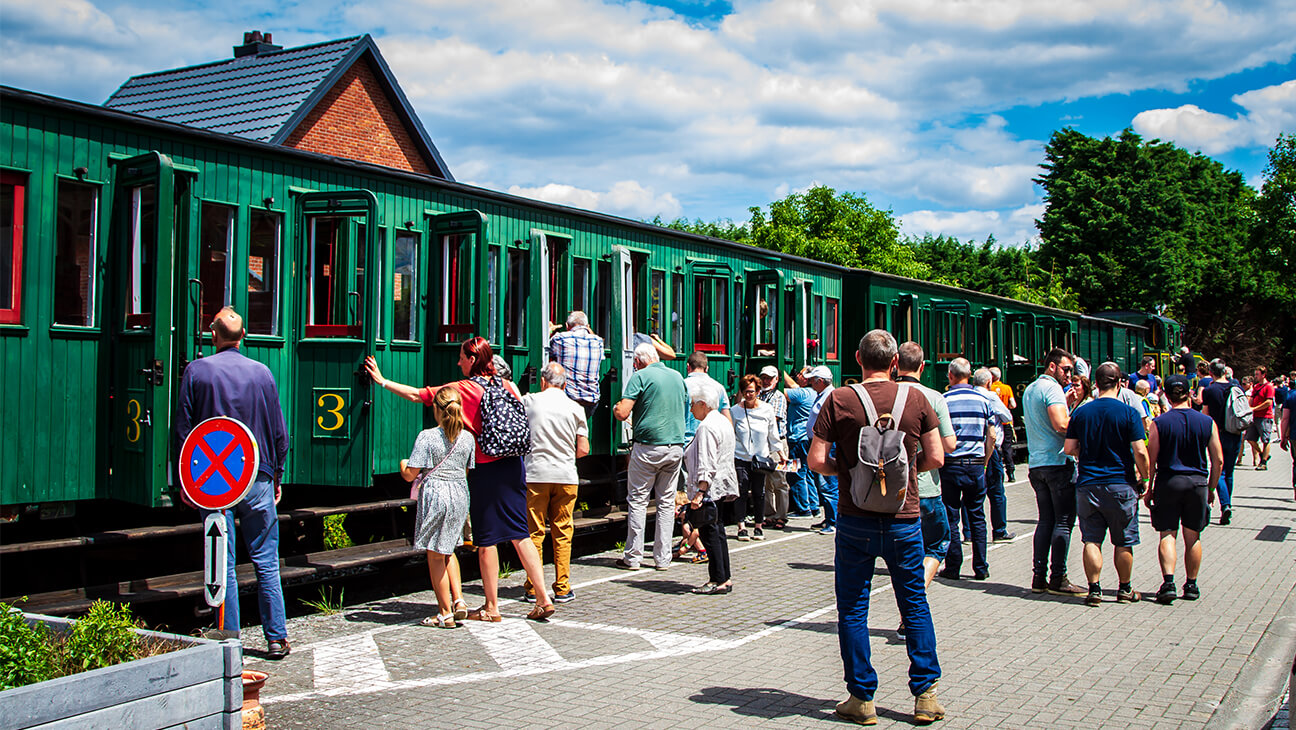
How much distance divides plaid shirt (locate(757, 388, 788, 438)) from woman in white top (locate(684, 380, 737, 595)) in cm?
284

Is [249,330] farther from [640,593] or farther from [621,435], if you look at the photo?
[621,435]

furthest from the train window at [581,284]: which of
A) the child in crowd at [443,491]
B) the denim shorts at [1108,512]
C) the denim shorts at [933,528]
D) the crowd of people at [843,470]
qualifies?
the denim shorts at [1108,512]

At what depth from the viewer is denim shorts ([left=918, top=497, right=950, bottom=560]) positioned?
8.04 metres

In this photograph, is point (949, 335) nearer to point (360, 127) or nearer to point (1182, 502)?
point (360, 127)

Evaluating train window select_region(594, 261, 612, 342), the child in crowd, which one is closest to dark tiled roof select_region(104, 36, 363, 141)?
train window select_region(594, 261, 612, 342)

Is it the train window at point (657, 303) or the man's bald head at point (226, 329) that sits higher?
the train window at point (657, 303)

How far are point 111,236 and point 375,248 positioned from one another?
6.29 ft

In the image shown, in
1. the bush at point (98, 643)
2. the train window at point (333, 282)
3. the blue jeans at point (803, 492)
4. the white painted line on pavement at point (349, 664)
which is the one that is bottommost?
the white painted line on pavement at point (349, 664)

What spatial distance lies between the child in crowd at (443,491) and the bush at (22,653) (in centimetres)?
341

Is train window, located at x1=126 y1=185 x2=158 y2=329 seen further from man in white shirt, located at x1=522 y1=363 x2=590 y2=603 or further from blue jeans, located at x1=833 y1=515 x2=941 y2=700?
blue jeans, located at x1=833 y1=515 x2=941 y2=700

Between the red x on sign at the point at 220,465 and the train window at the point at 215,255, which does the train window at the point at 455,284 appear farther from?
the red x on sign at the point at 220,465

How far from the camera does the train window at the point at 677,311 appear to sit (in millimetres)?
13422

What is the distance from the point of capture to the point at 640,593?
30.0 ft

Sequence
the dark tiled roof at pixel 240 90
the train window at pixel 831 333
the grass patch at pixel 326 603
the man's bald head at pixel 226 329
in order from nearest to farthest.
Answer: the man's bald head at pixel 226 329 → the grass patch at pixel 326 603 → the train window at pixel 831 333 → the dark tiled roof at pixel 240 90
